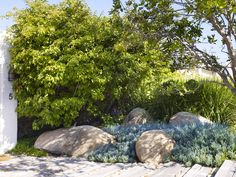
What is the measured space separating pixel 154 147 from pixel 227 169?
5.02 feet

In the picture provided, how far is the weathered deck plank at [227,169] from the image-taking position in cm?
443

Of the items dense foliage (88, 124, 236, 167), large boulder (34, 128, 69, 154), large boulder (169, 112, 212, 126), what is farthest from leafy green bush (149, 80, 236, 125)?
large boulder (34, 128, 69, 154)

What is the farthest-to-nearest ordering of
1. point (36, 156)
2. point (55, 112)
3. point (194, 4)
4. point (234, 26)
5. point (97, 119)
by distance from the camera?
point (97, 119)
point (55, 112)
point (36, 156)
point (234, 26)
point (194, 4)

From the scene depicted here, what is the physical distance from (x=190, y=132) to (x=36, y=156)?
3348 millimetres

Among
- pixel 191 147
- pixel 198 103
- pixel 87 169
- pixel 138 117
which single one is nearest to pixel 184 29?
pixel 191 147

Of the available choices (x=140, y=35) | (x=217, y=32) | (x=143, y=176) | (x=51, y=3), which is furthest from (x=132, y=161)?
(x=51, y=3)

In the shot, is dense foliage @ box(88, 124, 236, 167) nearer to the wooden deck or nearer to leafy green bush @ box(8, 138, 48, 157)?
the wooden deck

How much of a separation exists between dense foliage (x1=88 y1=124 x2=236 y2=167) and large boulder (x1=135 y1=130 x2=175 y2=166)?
138 millimetres

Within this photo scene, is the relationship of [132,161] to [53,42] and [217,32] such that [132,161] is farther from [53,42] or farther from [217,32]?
[53,42]

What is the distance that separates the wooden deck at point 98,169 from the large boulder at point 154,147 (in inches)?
8.6

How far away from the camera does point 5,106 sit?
22.8ft

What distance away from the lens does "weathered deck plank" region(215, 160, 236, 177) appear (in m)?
4.43

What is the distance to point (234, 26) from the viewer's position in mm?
4930

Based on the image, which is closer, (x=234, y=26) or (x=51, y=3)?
(x=234, y=26)
